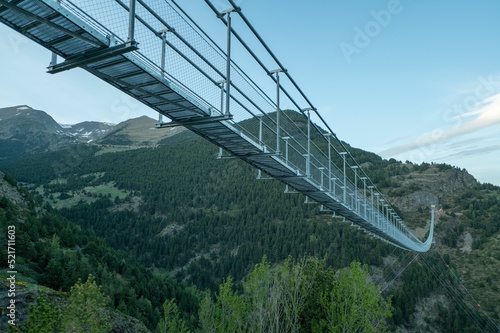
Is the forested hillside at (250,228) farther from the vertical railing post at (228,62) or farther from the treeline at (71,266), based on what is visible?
the vertical railing post at (228,62)

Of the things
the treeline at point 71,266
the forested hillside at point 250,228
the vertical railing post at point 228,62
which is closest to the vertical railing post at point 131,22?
the vertical railing post at point 228,62

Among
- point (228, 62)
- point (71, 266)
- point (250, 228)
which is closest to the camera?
point (228, 62)

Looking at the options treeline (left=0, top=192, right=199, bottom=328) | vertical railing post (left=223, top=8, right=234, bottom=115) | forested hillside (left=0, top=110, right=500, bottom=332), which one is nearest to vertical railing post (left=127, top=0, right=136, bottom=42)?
vertical railing post (left=223, top=8, right=234, bottom=115)

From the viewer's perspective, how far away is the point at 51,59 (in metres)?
7.28

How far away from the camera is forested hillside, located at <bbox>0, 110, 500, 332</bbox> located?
70.5m

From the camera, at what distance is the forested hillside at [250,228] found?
231ft

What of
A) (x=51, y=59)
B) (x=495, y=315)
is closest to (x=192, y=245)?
(x=495, y=315)

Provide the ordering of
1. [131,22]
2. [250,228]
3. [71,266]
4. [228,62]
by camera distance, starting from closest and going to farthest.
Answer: [131,22] < [228,62] < [71,266] < [250,228]

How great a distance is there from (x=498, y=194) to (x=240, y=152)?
14159 cm

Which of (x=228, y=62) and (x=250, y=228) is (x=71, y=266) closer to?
(x=228, y=62)

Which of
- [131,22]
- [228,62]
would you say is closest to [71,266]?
[228,62]

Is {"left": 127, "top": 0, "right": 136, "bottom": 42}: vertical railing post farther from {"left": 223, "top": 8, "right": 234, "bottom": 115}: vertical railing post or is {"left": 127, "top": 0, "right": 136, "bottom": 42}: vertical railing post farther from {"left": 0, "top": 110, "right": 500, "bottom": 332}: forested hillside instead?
{"left": 0, "top": 110, "right": 500, "bottom": 332}: forested hillside

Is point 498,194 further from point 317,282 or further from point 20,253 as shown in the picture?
point 20,253

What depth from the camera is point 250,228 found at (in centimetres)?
11488
